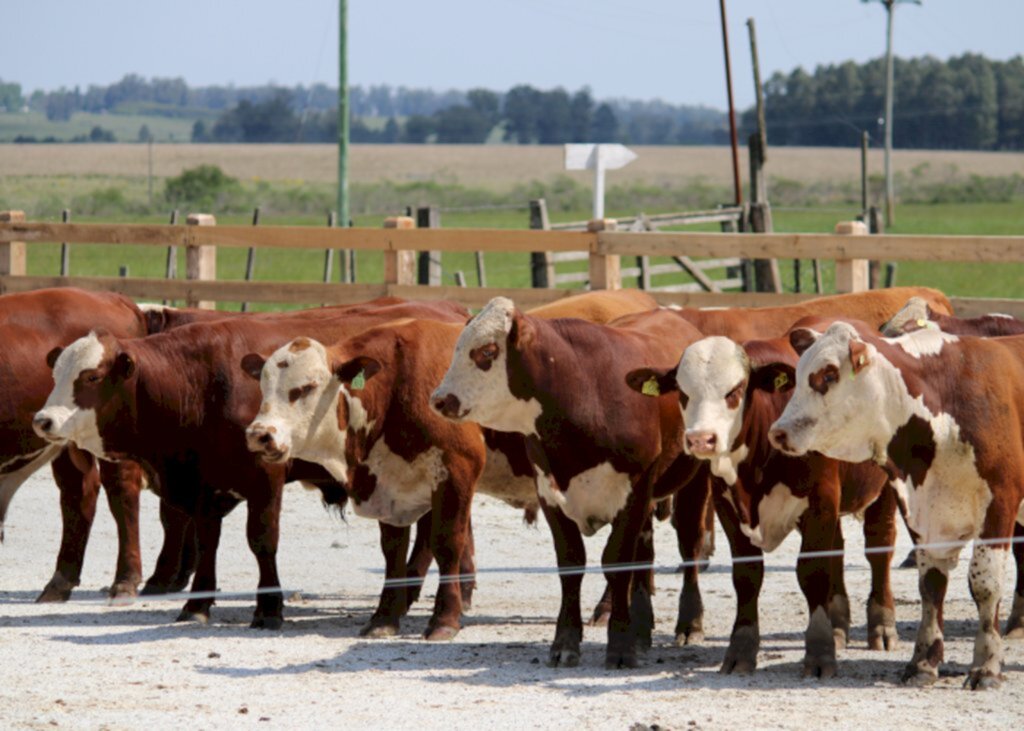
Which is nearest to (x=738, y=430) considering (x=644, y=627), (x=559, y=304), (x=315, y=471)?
(x=644, y=627)

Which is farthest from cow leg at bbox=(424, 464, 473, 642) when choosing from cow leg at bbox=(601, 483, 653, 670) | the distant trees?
the distant trees

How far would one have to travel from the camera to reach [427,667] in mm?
7184

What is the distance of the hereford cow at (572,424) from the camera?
7.24 m

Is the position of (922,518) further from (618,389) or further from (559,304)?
(559,304)

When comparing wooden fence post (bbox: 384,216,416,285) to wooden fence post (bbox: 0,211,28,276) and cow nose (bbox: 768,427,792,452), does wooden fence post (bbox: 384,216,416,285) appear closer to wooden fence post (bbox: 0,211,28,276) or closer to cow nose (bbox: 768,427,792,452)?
wooden fence post (bbox: 0,211,28,276)

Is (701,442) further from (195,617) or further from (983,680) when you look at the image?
(195,617)

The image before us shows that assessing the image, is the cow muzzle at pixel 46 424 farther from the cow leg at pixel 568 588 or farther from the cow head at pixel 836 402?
the cow head at pixel 836 402

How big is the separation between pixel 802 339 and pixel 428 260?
37.3ft

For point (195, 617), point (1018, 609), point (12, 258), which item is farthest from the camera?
point (12, 258)

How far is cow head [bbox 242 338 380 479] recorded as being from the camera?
7.71 meters

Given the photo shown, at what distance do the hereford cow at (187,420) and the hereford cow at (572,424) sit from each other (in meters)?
1.41

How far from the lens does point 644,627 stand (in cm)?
757

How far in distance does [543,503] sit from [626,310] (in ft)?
8.76

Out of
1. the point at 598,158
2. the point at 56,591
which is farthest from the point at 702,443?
the point at 598,158
